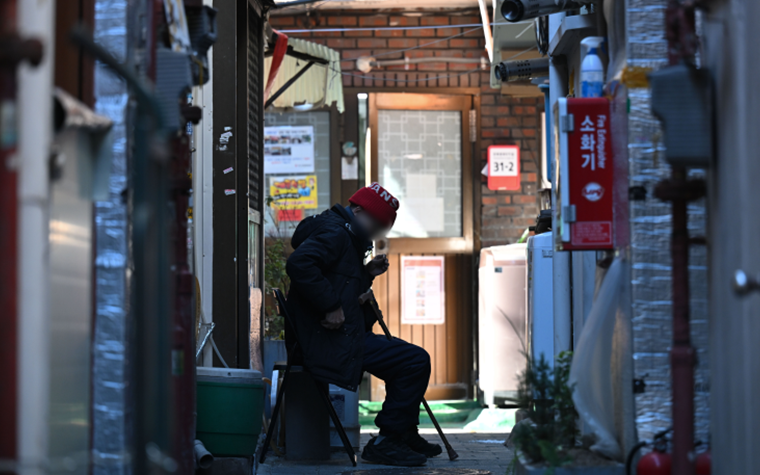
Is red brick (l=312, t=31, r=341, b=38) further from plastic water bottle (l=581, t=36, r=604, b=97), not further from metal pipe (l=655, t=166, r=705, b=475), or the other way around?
metal pipe (l=655, t=166, r=705, b=475)

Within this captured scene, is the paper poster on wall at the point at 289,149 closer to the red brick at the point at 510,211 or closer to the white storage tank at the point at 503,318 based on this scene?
the red brick at the point at 510,211

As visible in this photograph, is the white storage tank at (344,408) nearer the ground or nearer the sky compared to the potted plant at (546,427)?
nearer the ground

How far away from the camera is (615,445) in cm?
296

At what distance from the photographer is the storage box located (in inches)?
160

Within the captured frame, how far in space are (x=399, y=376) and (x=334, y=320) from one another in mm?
595

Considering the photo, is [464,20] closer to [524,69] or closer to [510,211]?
[510,211]

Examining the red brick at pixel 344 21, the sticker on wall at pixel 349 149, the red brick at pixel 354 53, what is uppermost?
the red brick at pixel 344 21

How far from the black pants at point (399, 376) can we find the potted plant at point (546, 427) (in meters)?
1.78

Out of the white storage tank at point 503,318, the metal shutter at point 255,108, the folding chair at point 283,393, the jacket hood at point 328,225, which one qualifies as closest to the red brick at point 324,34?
the metal shutter at point 255,108

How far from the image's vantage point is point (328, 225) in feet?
16.2

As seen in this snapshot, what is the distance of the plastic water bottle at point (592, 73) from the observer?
3396 millimetres

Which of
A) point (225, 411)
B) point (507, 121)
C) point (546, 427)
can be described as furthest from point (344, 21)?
point (546, 427)

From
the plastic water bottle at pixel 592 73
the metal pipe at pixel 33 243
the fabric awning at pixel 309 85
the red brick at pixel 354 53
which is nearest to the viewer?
the metal pipe at pixel 33 243

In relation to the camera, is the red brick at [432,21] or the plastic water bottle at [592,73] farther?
the red brick at [432,21]
